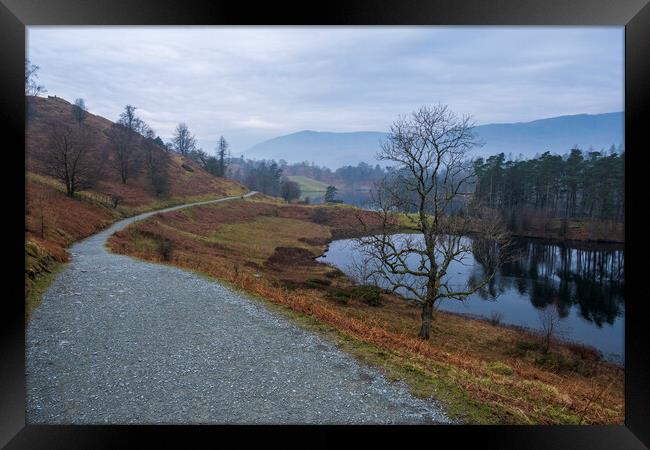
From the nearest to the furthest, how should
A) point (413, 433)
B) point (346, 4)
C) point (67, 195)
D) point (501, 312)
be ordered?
point (346, 4)
point (413, 433)
point (501, 312)
point (67, 195)

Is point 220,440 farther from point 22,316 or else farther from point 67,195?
point 67,195

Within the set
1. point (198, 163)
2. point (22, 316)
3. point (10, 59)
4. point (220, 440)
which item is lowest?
point (220, 440)

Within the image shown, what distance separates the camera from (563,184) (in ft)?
92.4

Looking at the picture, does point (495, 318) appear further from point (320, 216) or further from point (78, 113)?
point (78, 113)

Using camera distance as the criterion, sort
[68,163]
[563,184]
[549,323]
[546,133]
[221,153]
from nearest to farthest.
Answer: [549,323] → [68,163] → [546,133] → [563,184] → [221,153]

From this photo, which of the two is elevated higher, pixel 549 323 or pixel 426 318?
pixel 426 318

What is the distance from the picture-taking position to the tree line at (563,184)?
25.2 metres

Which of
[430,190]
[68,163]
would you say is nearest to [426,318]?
[430,190]

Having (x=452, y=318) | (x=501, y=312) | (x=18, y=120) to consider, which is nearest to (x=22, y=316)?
(x=18, y=120)

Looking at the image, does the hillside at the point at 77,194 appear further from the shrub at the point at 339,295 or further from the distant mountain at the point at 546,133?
the distant mountain at the point at 546,133

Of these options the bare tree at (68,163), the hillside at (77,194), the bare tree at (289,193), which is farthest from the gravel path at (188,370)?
the bare tree at (289,193)

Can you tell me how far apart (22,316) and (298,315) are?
412cm

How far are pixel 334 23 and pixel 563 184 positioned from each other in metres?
31.1

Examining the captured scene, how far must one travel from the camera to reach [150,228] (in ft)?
63.5
